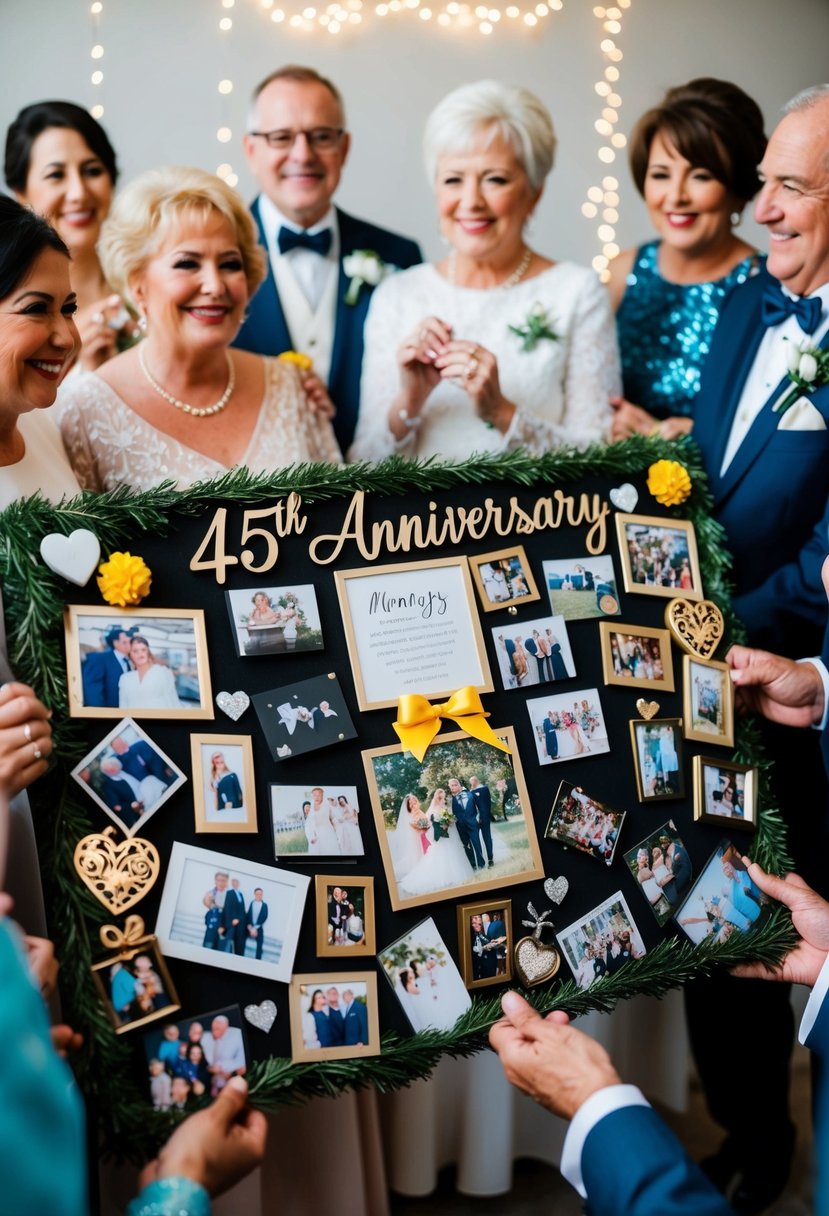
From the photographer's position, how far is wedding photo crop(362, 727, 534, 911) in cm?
153

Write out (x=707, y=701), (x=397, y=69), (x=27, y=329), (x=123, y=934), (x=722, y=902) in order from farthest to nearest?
(x=397, y=69) < (x=707, y=701) < (x=722, y=902) < (x=27, y=329) < (x=123, y=934)

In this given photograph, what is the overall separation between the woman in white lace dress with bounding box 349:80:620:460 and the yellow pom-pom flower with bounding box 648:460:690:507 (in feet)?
1.57

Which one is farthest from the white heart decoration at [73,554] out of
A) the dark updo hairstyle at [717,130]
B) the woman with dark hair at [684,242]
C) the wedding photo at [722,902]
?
the dark updo hairstyle at [717,130]

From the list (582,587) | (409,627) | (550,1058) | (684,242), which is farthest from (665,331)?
(550,1058)

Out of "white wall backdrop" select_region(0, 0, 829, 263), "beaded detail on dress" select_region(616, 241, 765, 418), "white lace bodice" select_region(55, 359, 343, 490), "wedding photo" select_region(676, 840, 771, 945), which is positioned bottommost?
"wedding photo" select_region(676, 840, 771, 945)

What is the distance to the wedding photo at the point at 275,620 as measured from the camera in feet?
4.96

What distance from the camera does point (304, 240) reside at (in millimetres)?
2615

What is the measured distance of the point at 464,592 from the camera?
5.45 ft

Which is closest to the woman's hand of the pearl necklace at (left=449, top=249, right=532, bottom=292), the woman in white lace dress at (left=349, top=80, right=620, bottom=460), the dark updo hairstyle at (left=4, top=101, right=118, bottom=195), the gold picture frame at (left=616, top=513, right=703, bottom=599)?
the woman in white lace dress at (left=349, top=80, right=620, bottom=460)

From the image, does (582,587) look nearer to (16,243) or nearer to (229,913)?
(229,913)

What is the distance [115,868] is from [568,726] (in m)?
0.70

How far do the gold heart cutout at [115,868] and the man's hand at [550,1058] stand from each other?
0.52m

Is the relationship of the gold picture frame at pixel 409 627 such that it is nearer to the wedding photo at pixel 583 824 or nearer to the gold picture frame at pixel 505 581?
the gold picture frame at pixel 505 581

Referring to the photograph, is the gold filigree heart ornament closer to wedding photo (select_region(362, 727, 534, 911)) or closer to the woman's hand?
wedding photo (select_region(362, 727, 534, 911))
